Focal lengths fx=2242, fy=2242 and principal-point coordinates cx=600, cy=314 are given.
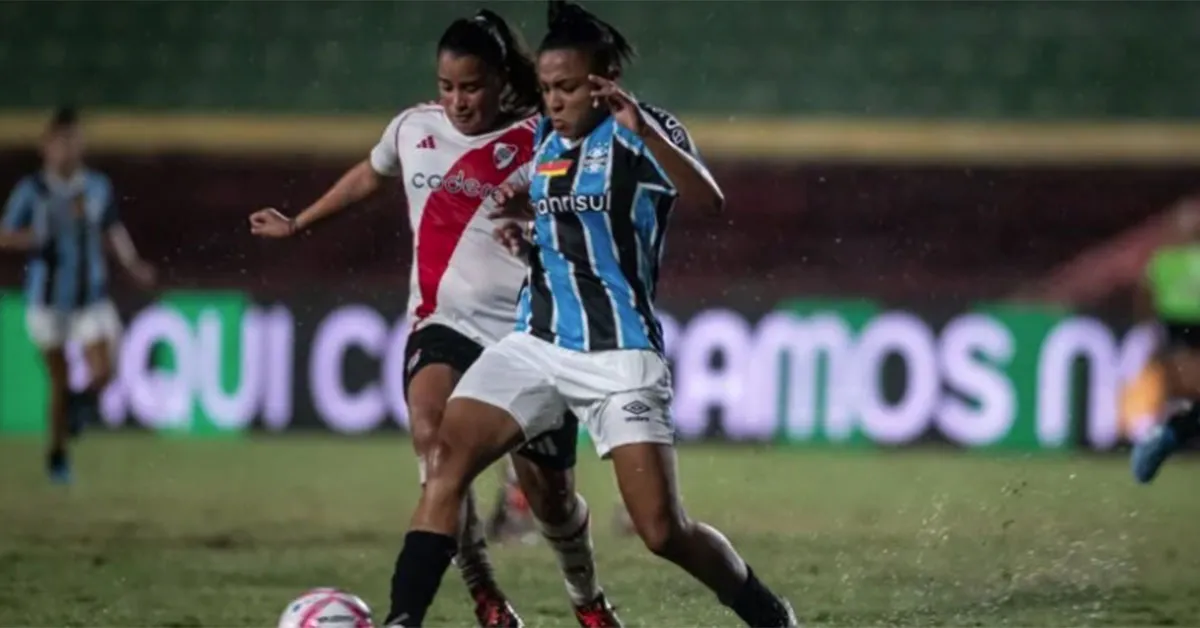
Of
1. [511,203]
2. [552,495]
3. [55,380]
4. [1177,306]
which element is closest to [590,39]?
[511,203]

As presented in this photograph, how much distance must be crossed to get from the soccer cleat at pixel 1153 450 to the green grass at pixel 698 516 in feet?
0.92

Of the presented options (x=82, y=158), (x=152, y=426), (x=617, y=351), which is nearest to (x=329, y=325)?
(x=152, y=426)

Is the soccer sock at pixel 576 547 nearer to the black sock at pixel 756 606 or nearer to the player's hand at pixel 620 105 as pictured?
the black sock at pixel 756 606

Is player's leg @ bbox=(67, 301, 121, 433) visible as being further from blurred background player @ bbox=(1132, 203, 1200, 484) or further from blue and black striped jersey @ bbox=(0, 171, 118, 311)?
blurred background player @ bbox=(1132, 203, 1200, 484)

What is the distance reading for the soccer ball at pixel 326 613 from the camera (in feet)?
18.9

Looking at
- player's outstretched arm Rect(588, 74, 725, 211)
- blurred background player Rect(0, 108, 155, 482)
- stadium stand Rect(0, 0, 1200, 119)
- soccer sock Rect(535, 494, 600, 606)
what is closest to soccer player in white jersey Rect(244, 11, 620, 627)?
soccer sock Rect(535, 494, 600, 606)

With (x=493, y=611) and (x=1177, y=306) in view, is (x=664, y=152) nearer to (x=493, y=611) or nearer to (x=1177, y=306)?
(x=493, y=611)

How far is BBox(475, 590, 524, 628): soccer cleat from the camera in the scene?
6.73 m

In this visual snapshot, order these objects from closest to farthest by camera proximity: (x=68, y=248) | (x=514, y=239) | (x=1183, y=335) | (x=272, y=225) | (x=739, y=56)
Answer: (x=514, y=239), (x=272, y=225), (x=1183, y=335), (x=68, y=248), (x=739, y=56)

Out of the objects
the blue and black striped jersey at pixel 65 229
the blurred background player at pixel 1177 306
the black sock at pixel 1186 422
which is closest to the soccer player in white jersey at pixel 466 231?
the black sock at pixel 1186 422

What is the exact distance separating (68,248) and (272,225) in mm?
7885

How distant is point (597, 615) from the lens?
258 inches

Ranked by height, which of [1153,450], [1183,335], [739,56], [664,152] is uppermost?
[739,56]

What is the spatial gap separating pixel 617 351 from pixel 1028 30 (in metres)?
11.8
